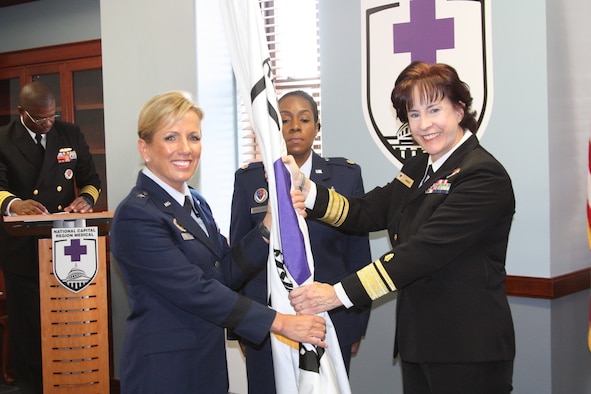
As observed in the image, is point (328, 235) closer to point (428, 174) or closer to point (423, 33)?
point (428, 174)

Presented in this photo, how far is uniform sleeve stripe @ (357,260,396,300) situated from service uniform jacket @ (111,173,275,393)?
304 millimetres

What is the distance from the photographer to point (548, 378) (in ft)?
9.68

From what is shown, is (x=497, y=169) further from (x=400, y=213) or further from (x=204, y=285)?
(x=204, y=285)

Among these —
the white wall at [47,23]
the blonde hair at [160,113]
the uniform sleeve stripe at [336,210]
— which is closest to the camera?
the blonde hair at [160,113]

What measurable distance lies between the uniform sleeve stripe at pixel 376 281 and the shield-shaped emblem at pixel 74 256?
1.77 m

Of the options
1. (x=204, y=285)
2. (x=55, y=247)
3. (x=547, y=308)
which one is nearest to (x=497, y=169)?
(x=204, y=285)

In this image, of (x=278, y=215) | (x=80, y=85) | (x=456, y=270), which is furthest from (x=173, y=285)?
(x=80, y=85)

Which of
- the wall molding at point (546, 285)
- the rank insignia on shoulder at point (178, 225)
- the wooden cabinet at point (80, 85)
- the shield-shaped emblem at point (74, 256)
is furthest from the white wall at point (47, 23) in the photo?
the wall molding at point (546, 285)

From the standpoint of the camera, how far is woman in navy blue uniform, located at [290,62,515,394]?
198cm

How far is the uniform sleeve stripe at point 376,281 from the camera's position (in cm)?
201

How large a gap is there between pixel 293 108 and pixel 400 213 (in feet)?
2.66

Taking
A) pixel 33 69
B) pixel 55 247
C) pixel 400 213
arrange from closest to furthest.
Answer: pixel 400 213 < pixel 55 247 < pixel 33 69

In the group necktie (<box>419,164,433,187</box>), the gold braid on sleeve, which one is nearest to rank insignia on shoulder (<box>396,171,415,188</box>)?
necktie (<box>419,164,433,187</box>)

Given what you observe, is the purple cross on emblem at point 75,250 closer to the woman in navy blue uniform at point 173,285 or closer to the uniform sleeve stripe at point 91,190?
the uniform sleeve stripe at point 91,190
